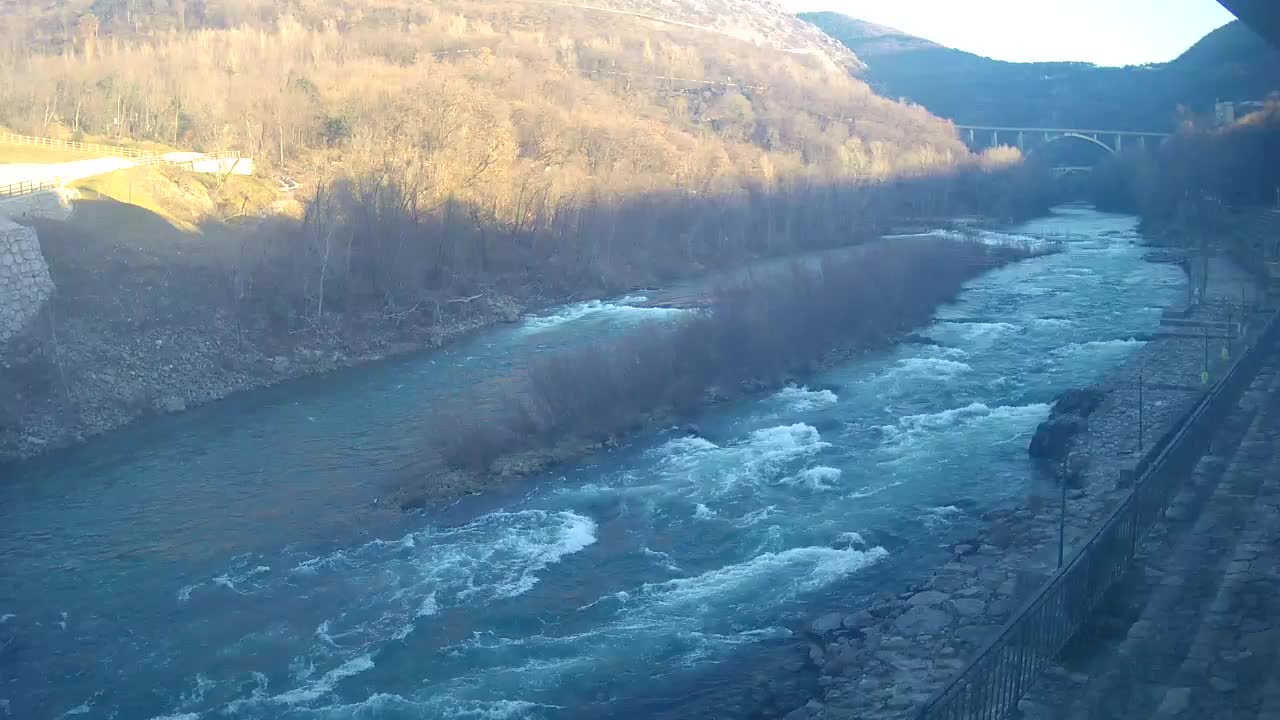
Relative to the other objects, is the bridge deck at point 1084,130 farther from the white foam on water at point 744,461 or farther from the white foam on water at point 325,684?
the white foam on water at point 325,684

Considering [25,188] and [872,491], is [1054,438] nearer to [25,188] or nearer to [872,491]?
[872,491]

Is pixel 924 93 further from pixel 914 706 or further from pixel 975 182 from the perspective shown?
pixel 914 706

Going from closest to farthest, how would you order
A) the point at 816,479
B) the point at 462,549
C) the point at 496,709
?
the point at 496,709 < the point at 462,549 < the point at 816,479

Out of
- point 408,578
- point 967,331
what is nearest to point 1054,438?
point 408,578

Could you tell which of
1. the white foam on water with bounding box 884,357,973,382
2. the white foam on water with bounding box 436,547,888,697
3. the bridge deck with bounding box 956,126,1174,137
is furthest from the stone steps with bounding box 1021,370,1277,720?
the bridge deck with bounding box 956,126,1174,137

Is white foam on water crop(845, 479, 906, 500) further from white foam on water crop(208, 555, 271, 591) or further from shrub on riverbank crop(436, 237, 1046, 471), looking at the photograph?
white foam on water crop(208, 555, 271, 591)


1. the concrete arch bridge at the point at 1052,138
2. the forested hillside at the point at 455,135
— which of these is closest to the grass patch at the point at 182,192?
the forested hillside at the point at 455,135
